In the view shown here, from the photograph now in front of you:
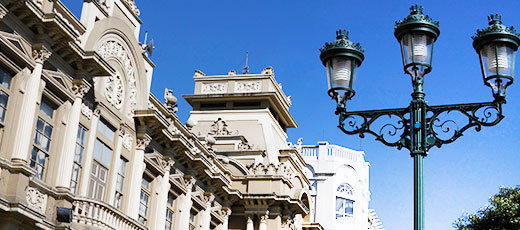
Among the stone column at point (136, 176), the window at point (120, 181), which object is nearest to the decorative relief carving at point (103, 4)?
the stone column at point (136, 176)

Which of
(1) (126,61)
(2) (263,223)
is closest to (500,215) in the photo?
(2) (263,223)

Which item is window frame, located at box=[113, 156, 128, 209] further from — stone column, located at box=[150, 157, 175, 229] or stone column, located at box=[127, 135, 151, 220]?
stone column, located at box=[150, 157, 175, 229]

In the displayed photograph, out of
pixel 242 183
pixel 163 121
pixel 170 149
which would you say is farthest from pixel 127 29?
pixel 242 183

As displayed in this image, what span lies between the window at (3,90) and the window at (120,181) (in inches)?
252

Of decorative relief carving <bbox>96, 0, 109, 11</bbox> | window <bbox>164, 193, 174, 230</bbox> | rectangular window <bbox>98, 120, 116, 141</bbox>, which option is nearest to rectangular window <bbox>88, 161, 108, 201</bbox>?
rectangular window <bbox>98, 120, 116, 141</bbox>

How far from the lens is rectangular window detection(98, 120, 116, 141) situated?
76.7 feet

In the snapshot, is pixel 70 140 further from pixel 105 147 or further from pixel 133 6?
pixel 133 6

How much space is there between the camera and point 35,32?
65.0ft

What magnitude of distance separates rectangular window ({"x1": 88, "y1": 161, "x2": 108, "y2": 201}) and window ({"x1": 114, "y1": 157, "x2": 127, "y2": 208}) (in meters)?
1.03

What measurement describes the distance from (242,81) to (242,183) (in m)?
6.52

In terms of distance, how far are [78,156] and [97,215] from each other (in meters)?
1.80

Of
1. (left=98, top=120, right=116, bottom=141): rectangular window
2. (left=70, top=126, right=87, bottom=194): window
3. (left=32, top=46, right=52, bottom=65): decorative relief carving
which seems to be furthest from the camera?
(left=98, top=120, right=116, bottom=141): rectangular window

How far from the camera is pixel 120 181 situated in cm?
2492

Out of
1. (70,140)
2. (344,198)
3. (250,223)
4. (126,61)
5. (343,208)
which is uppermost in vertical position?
(344,198)
